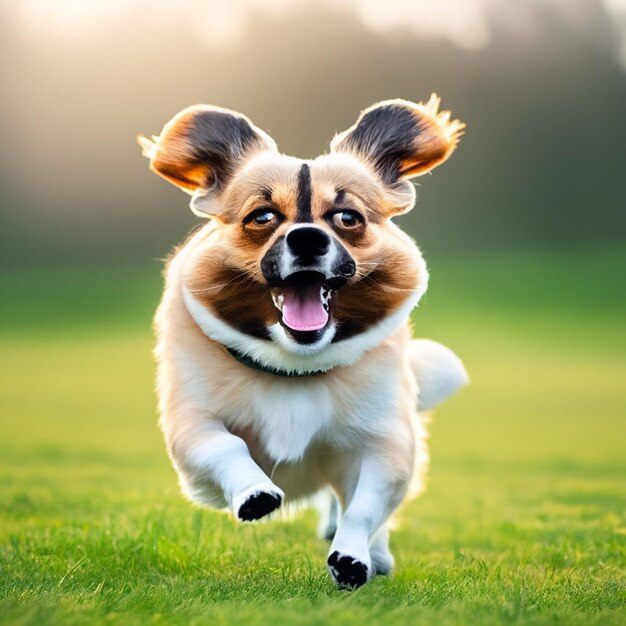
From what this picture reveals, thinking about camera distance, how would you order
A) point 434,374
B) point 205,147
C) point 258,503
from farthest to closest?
point 434,374 → point 205,147 → point 258,503

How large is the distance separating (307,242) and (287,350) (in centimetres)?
46

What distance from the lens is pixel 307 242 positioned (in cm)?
381

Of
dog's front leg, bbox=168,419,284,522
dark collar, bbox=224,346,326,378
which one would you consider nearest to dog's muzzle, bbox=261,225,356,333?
dark collar, bbox=224,346,326,378

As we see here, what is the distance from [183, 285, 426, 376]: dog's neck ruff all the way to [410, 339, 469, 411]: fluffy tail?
1.09 metres

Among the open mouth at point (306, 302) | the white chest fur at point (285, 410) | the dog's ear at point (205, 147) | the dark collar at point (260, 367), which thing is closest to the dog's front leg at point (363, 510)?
the white chest fur at point (285, 410)

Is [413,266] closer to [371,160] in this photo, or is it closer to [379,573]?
[371,160]

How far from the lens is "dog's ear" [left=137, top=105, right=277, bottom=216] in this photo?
450cm

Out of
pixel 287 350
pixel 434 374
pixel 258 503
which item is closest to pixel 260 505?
pixel 258 503

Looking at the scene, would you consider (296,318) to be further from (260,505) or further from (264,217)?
(260,505)

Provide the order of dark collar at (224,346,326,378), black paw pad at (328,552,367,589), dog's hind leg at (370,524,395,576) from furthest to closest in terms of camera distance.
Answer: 1. dog's hind leg at (370,524,395,576)
2. dark collar at (224,346,326,378)
3. black paw pad at (328,552,367,589)

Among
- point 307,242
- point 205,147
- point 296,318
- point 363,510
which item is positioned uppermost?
point 205,147

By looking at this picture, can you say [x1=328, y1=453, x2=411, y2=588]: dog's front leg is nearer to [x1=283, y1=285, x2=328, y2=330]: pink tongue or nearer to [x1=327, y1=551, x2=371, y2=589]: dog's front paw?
[x1=327, y1=551, x2=371, y2=589]: dog's front paw

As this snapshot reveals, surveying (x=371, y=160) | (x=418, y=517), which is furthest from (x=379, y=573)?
(x=418, y=517)

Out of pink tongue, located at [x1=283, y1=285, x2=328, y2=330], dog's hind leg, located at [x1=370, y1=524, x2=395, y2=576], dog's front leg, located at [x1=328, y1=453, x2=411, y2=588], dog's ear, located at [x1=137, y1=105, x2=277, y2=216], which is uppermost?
dog's ear, located at [x1=137, y1=105, x2=277, y2=216]
